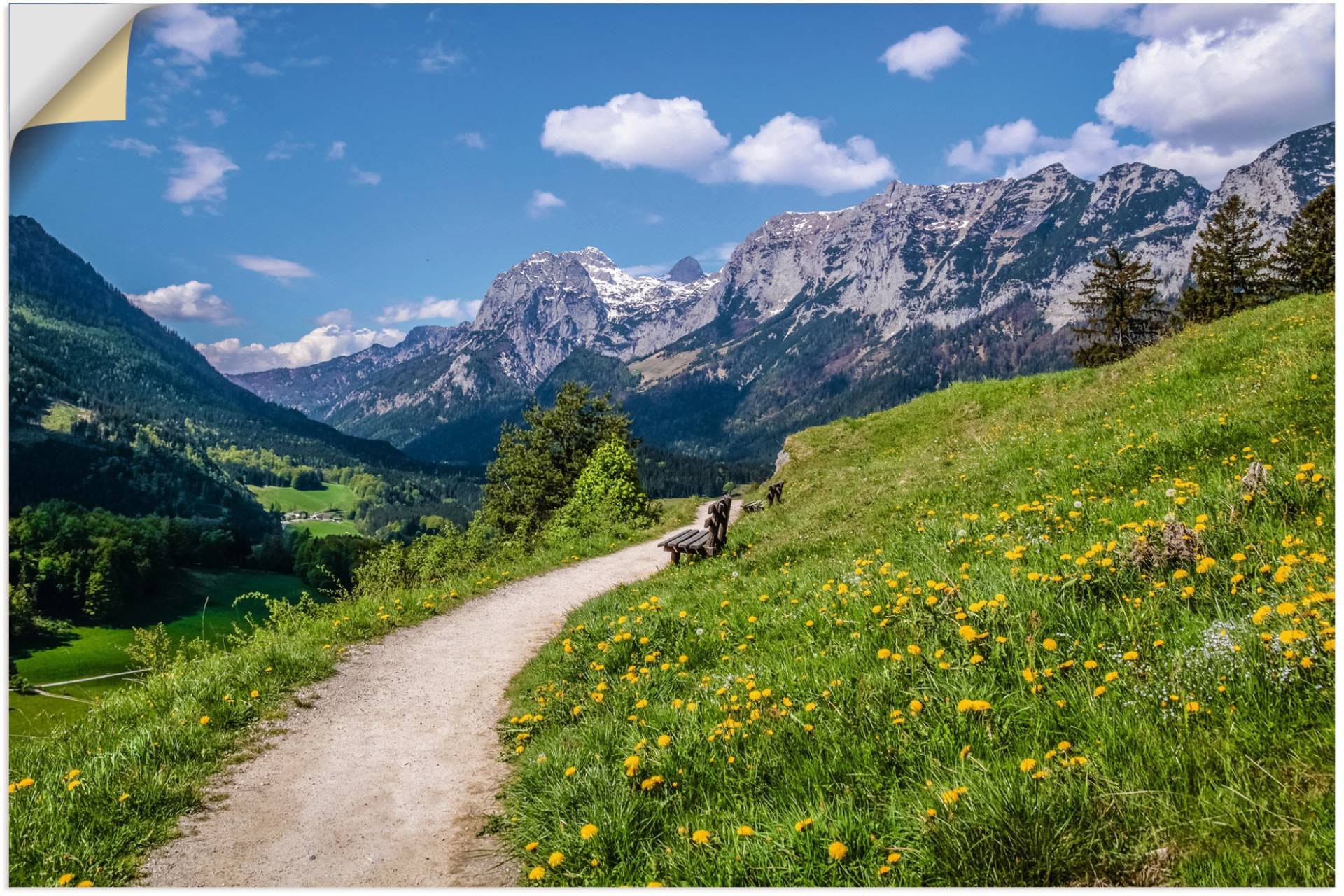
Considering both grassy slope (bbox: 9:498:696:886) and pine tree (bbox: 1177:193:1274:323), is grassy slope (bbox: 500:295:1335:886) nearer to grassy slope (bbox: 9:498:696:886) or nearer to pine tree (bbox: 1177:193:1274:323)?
grassy slope (bbox: 9:498:696:886)

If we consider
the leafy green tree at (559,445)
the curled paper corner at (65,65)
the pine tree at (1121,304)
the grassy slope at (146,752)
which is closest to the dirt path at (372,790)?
the grassy slope at (146,752)

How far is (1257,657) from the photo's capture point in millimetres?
3344

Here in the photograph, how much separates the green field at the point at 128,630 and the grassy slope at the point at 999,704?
53172 mm

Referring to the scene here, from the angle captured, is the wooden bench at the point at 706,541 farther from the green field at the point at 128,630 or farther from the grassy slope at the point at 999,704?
the green field at the point at 128,630

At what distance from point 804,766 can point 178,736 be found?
6220mm

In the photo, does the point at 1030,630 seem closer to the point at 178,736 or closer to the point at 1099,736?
the point at 1099,736

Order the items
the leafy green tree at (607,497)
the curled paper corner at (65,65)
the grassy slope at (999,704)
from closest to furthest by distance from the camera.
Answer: the grassy slope at (999,704) < the curled paper corner at (65,65) < the leafy green tree at (607,497)

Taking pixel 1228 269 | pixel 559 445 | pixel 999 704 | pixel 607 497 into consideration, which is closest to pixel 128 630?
pixel 559 445

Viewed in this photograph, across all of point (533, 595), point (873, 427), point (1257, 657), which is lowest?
point (533, 595)

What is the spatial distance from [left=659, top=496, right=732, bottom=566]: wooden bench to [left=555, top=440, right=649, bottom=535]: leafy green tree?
1020 cm

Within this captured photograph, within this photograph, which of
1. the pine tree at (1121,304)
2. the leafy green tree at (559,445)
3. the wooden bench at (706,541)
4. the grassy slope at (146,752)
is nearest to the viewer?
the grassy slope at (146,752)

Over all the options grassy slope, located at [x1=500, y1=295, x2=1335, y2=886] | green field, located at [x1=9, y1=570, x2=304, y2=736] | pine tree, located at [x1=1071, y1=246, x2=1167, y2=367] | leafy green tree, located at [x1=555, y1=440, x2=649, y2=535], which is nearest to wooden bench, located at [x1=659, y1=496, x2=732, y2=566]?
grassy slope, located at [x1=500, y1=295, x2=1335, y2=886]

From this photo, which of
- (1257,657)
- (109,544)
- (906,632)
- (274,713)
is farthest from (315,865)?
(109,544)

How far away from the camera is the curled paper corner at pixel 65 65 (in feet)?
12.7
